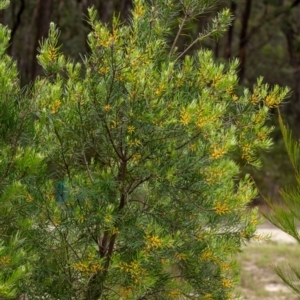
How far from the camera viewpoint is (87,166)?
454cm

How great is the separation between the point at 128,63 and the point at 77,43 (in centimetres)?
2284

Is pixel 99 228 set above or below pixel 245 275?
above

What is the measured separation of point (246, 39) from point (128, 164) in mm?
22582

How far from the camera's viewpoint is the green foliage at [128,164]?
13.8ft

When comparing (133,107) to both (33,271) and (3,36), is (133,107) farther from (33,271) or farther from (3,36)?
(33,271)

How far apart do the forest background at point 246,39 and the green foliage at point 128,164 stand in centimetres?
1459

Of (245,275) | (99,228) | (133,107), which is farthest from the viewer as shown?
(245,275)

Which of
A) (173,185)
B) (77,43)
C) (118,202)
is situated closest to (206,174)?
(173,185)

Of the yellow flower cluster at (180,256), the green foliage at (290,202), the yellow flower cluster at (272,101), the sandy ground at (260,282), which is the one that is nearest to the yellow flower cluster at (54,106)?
the yellow flower cluster at (180,256)

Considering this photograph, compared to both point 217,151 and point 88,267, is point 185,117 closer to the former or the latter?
point 217,151

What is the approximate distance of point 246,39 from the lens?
26.5 meters

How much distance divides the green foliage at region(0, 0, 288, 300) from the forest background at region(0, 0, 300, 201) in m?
14.6

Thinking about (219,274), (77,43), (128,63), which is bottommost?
(77,43)

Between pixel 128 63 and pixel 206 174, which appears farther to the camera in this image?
pixel 206 174
